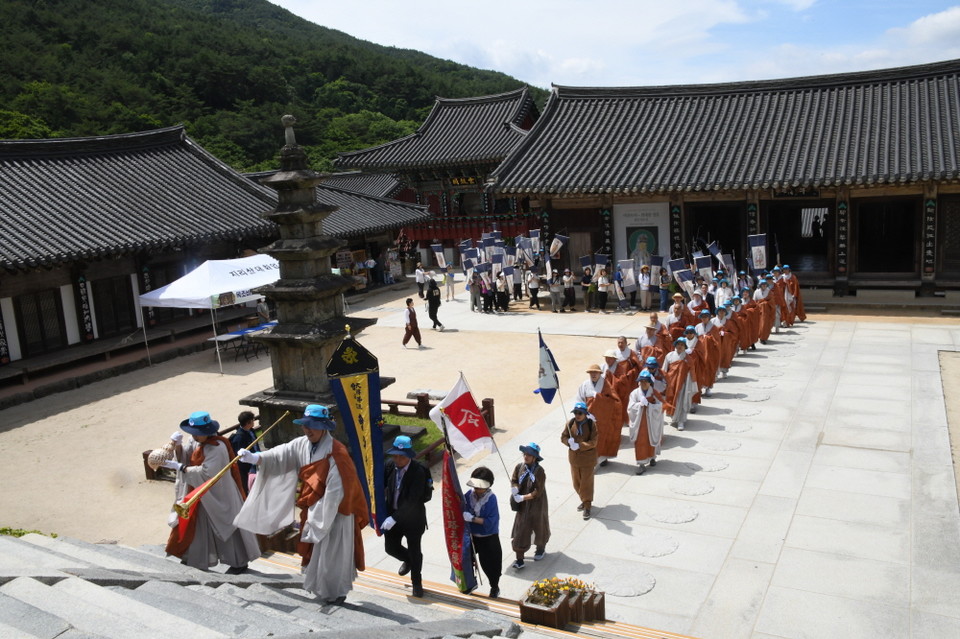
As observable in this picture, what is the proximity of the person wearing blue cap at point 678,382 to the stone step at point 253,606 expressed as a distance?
7859 millimetres

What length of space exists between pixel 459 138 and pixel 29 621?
35148mm

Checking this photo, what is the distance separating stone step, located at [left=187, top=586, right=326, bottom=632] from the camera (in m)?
5.60

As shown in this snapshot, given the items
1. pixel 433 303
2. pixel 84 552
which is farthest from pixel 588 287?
pixel 84 552

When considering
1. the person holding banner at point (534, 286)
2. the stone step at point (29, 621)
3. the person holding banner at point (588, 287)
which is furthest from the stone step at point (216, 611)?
the person holding banner at point (534, 286)

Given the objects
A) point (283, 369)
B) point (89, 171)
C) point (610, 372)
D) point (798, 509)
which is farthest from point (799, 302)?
point (89, 171)

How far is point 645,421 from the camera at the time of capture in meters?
10.9

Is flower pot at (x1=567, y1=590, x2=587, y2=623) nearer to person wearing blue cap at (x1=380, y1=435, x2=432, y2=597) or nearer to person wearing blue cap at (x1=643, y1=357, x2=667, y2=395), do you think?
person wearing blue cap at (x1=380, y1=435, x2=432, y2=597)

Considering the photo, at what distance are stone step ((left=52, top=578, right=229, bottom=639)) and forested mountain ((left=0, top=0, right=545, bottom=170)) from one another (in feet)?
149

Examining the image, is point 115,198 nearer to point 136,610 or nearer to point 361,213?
point 361,213

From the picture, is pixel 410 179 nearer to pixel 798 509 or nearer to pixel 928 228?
pixel 928 228

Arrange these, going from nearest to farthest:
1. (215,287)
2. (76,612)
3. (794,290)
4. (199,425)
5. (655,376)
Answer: (76,612) < (199,425) < (655,376) < (215,287) < (794,290)

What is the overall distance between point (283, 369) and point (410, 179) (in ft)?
89.9

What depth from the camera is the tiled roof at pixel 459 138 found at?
36.1m

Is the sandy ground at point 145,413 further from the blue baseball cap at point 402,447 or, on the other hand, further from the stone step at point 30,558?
the blue baseball cap at point 402,447
